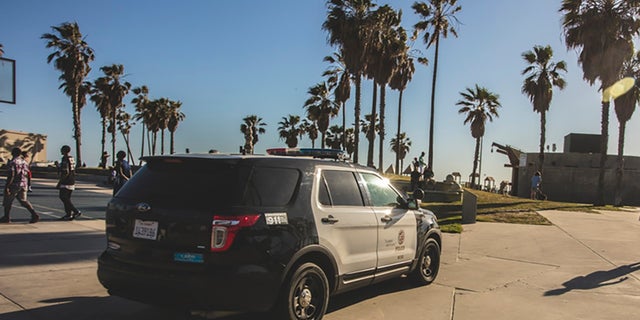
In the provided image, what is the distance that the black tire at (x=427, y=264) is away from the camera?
6.83 metres

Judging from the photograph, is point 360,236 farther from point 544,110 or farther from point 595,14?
point 544,110

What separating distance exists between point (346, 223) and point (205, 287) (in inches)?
69.7

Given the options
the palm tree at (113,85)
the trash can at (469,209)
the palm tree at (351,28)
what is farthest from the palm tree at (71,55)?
the trash can at (469,209)

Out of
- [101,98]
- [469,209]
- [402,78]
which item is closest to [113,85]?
[101,98]

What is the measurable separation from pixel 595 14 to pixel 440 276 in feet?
74.2

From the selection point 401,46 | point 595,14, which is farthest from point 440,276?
point 401,46

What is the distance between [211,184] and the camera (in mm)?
4359

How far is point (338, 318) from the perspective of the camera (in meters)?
5.33

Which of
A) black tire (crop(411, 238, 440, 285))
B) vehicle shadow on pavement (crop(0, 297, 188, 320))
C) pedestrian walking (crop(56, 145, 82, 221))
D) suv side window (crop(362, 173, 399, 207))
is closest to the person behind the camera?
vehicle shadow on pavement (crop(0, 297, 188, 320))

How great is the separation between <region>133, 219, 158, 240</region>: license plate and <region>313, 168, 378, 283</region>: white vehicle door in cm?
152

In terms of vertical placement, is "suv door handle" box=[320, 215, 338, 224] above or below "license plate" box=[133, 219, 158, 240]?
above

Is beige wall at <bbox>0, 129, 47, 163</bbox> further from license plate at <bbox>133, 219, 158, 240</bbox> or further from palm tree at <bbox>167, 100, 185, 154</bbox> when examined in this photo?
license plate at <bbox>133, 219, 158, 240</bbox>

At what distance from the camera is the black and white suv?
4133 millimetres

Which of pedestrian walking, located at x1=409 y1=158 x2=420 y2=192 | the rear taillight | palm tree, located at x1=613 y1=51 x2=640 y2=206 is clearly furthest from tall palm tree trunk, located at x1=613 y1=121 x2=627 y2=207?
the rear taillight
